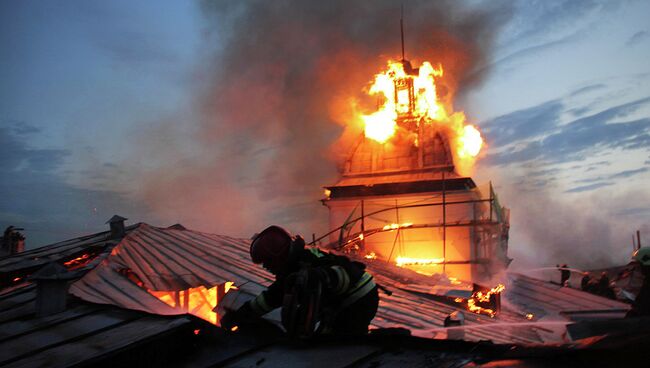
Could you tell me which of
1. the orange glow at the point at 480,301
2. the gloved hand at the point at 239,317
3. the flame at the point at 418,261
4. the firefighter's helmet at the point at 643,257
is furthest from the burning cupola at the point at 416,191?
the gloved hand at the point at 239,317

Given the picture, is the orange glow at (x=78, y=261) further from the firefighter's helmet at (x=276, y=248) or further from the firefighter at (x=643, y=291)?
the firefighter at (x=643, y=291)

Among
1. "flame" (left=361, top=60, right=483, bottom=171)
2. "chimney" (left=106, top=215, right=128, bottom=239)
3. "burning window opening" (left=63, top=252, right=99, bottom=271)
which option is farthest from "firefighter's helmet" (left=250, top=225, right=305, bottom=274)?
"flame" (left=361, top=60, right=483, bottom=171)

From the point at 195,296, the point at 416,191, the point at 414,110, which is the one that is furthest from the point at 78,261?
the point at 414,110

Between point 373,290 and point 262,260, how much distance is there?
116 cm

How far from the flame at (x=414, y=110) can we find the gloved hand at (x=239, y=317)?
22757mm

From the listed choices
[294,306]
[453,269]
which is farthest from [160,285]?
[453,269]

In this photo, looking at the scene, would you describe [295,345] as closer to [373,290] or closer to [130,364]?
[373,290]

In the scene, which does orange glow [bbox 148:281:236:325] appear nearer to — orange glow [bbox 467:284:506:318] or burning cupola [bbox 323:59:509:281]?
orange glow [bbox 467:284:506:318]

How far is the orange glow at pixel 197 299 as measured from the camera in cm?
780

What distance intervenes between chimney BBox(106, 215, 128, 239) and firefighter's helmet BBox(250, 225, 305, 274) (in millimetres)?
7176

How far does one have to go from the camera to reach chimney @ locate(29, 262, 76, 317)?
484 cm

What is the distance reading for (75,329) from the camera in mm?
4332

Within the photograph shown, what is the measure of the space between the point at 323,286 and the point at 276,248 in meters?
0.57

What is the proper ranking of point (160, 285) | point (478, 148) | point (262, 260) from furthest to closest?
point (478, 148) < point (160, 285) < point (262, 260)
